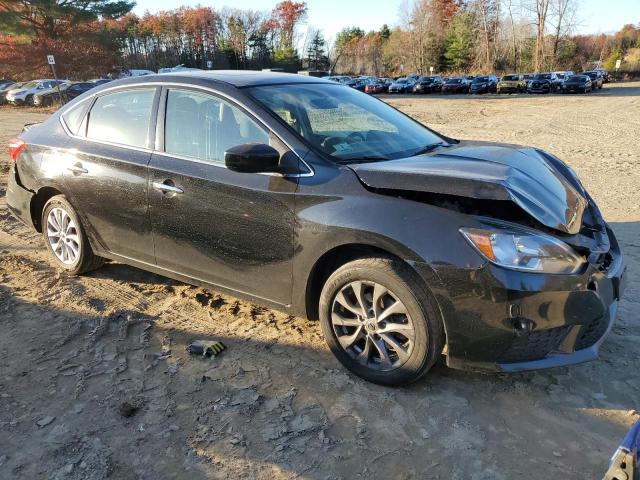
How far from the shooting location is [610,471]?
159cm

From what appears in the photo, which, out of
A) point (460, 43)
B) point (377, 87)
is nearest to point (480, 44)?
point (460, 43)

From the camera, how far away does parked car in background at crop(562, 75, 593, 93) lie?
37.0 m

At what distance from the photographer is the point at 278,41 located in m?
94.7


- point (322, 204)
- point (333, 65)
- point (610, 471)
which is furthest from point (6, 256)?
point (333, 65)

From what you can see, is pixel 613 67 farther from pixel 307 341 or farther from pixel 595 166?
pixel 307 341

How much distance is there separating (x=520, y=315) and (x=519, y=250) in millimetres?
321

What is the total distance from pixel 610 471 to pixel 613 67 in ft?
246

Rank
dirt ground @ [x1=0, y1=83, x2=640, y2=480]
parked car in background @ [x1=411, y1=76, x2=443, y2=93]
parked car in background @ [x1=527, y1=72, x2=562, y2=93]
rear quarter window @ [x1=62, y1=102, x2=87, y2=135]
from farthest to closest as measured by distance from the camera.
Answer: parked car in background @ [x1=411, y1=76, x2=443, y2=93], parked car in background @ [x1=527, y1=72, x2=562, y2=93], rear quarter window @ [x1=62, y1=102, x2=87, y2=135], dirt ground @ [x1=0, y1=83, x2=640, y2=480]

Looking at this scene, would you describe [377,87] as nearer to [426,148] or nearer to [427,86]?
[427,86]

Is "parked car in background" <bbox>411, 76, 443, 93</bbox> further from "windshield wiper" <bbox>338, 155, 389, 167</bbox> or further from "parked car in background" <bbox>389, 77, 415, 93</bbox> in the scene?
"windshield wiper" <bbox>338, 155, 389, 167</bbox>

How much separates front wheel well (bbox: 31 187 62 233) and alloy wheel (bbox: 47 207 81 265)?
5.7 inches

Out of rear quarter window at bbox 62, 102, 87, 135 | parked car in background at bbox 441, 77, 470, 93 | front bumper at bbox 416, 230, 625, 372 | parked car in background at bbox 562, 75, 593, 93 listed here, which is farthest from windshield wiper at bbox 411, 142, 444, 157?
parked car in background at bbox 441, 77, 470, 93

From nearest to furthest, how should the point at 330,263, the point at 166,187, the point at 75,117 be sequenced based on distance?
the point at 330,263
the point at 166,187
the point at 75,117

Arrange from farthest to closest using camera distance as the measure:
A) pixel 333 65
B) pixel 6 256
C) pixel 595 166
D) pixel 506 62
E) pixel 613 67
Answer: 1. pixel 333 65
2. pixel 506 62
3. pixel 613 67
4. pixel 595 166
5. pixel 6 256
